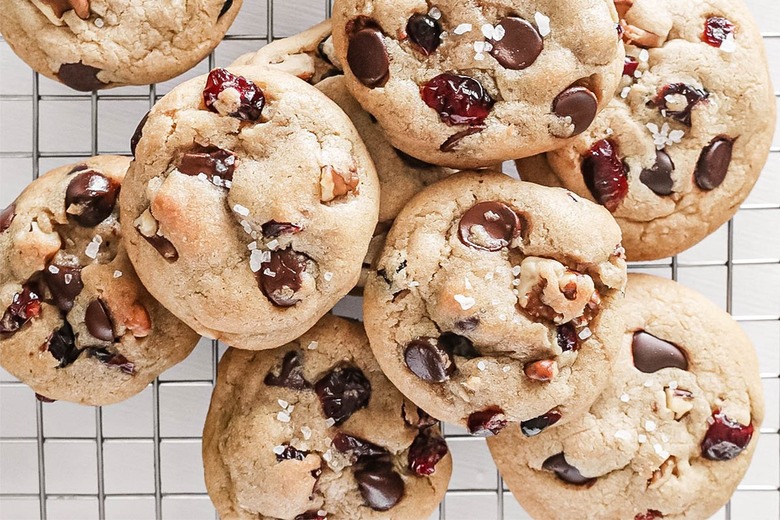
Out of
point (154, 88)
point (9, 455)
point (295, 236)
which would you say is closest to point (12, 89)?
point (154, 88)

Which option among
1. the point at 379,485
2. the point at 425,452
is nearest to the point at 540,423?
the point at 425,452

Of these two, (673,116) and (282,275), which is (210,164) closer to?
(282,275)

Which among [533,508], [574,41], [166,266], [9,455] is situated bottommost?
[9,455]

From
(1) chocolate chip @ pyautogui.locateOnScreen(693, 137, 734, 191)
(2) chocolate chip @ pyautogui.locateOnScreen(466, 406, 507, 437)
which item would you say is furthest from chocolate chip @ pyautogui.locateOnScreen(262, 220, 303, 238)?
(1) chocolate chip @ pyautogui.locateOnScreen(693, 137, 734, 191)

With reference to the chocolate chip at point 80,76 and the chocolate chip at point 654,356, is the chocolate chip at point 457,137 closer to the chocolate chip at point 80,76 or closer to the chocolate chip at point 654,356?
the chocolate chip at point 654,356

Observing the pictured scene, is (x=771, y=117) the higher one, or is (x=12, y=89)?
(x=771, y=117)

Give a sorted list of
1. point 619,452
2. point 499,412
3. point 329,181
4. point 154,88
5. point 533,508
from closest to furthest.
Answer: point 329,181, point 499,412, point 619,452, point 533,508, point 154,88

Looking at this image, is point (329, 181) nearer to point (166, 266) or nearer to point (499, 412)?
point (166, 266)

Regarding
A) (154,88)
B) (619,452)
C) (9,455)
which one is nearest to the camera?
(619,452)
